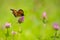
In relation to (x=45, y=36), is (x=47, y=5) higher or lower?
higher

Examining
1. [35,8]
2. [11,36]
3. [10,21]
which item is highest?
[35,8]

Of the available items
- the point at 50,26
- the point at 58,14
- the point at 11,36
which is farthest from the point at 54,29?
Result: the point at 11,36

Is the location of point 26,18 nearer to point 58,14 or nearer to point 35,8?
point 35,8

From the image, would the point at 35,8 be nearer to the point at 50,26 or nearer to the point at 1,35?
the point at 50,26

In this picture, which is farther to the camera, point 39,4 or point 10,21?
point 39,4

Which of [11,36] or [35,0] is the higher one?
[35,0]

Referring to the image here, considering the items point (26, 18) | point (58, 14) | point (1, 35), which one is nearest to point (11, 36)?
point (1, 35)
